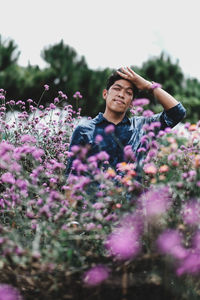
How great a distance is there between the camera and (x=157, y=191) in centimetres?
151

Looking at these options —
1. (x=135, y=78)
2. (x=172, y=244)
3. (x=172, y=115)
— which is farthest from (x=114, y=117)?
(x=172, y=244)

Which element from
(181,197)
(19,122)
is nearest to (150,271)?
(181,197)

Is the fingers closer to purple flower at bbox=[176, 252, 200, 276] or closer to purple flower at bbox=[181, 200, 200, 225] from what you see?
purple flower at bbox=[181, 200, 200, 225]

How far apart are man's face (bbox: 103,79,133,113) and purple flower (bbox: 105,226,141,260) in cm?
127

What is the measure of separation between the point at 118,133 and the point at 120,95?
1.00ft

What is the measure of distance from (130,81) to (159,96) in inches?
11.1

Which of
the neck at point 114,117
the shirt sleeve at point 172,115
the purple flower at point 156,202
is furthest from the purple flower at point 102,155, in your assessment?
the neck at point 114,117

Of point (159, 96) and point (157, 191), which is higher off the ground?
point (159, 96)

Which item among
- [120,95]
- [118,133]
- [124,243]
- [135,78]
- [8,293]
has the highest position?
[135,78]

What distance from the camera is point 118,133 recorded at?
103 inches

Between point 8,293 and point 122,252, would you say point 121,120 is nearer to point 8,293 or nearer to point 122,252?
point 122,252

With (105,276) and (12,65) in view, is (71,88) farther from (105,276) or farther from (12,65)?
(105,276)

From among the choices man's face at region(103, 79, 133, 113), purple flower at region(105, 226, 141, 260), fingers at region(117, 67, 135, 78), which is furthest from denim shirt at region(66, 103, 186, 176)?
purple flower at region(105, 226, 141, 260)

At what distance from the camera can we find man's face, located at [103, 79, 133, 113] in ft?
8.39
